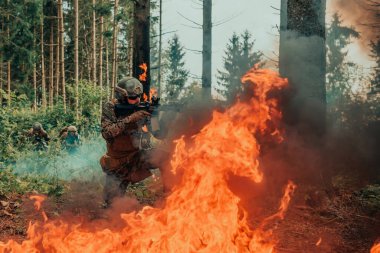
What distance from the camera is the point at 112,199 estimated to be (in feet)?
22.7

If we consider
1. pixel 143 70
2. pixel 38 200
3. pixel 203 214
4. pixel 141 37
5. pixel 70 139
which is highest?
pixel 141 37

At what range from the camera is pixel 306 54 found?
698cm

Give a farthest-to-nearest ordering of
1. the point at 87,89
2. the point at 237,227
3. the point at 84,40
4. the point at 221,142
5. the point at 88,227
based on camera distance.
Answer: the point at 84,40 < the point at 87,89 < the point at 88,227 < the point at 221,142 < the point at 237,227

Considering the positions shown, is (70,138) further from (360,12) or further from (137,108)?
(360,12)

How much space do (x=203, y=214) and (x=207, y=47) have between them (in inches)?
526

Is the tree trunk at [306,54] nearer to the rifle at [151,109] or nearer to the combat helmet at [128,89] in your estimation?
the rifle at [151,109]

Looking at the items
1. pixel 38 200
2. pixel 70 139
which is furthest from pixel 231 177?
pixel 70 139

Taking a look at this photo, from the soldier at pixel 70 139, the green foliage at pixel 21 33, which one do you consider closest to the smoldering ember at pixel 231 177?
the soldier at pixel 70 139

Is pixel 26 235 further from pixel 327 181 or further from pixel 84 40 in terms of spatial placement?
pixel 84 40

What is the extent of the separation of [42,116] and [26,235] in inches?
508

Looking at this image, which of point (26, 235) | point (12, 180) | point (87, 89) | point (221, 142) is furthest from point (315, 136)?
point (87, 89)

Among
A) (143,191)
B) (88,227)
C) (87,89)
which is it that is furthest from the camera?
(87,89)

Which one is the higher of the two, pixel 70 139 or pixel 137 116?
pixel 137 116

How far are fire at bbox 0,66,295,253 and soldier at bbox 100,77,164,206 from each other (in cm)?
113
